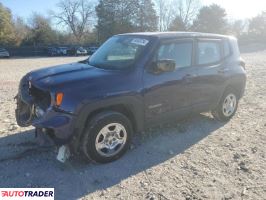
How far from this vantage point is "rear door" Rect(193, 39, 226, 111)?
18.1 ft

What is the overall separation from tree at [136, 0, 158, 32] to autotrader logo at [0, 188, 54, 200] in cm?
5451

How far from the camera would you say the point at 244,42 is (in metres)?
56.8

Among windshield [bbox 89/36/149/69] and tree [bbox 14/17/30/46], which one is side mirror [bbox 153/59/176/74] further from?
tree [bbox 14/17/30/46]

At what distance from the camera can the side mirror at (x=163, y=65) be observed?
463 cm

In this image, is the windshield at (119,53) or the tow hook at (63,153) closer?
the tow hook at (63,153)

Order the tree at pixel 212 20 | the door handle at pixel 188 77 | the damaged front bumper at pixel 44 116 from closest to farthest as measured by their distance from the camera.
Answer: the damaged front bumper at pixel 44 116 → the door handle at pixel 188 77 → the tree at pixel 212 20

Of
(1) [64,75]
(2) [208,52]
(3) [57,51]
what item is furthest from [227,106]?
(3) [57,51]

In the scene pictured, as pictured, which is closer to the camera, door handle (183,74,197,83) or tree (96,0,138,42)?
door handle (183,74,197,83)

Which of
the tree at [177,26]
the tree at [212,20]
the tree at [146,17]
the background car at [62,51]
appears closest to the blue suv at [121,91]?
the background car at [62,51]

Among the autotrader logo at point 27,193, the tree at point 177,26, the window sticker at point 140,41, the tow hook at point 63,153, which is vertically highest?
the tree at point 177,26

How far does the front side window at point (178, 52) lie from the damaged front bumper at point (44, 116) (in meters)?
1.81

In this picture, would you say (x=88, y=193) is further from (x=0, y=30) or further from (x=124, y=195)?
(x=0, y=30)

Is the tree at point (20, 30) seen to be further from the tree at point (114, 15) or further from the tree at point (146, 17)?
the tree at point (146, 17)

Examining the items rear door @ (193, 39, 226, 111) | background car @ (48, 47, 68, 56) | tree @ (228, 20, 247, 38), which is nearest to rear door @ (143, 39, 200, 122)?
rear door @ (193, 39, 226, 111)
